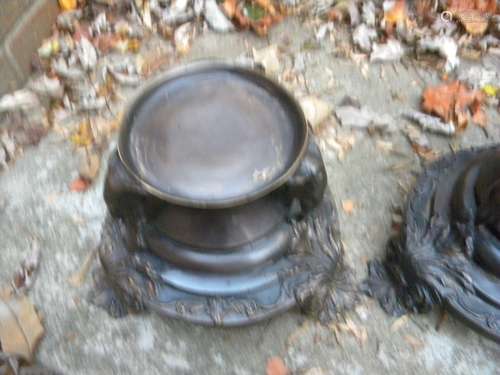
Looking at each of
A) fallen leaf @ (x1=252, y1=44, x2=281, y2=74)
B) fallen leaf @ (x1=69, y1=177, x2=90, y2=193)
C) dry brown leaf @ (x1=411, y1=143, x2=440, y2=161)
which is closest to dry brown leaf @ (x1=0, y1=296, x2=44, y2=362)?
fallen leaf @ (x1=69, y1=177, x2=90, y2=193)

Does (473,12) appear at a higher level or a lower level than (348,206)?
higher

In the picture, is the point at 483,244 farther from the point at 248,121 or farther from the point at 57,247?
the point at 57,247

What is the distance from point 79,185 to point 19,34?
2.55 feet

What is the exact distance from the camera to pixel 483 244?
5.63 ft

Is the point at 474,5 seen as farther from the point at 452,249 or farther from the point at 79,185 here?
the point at 79,185

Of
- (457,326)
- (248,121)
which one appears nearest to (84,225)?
(248,121)

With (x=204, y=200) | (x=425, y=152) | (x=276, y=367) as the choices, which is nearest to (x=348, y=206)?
(x=425, y=152)

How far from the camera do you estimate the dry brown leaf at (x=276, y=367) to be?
5.75 feet

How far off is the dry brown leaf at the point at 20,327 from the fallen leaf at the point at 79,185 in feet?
1.54

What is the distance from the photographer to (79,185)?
2150mm

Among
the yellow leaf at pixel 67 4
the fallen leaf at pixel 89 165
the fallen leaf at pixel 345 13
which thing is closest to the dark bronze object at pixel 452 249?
the fallen leaf at pixel 345 13

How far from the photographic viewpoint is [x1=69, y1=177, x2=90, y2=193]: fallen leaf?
2.14 meters

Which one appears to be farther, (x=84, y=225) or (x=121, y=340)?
(x=84, y=225)

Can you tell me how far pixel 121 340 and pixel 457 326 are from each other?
115 centimetres
